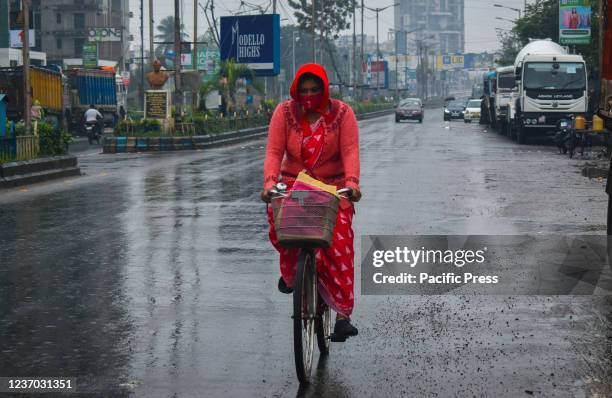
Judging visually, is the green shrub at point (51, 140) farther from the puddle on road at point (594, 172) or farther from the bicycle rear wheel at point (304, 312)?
the bicycle rear wheel at point (304, 312)

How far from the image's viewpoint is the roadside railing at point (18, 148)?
2316cm

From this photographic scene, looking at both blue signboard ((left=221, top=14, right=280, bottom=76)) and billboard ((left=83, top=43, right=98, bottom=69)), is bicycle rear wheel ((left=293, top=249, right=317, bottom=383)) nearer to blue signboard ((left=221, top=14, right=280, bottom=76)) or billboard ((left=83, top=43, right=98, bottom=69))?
blue signboard ((left=221, top=14, right=280, bottom=76))

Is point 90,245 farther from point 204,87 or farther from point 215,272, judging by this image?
point 204,87

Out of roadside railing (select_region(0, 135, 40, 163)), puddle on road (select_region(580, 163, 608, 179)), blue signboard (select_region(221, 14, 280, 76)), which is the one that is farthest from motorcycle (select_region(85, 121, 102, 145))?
puddle on road (select_region(580, 163, 608, 179))

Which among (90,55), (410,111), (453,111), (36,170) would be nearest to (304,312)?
(36,170)

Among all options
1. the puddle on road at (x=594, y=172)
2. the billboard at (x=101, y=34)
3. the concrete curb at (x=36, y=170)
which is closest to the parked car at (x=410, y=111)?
the billboard at (x=101, y=34)

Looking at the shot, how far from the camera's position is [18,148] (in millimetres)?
23719

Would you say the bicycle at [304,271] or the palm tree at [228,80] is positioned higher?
the palm tree at [228,80]

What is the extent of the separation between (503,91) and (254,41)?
46.8 ft

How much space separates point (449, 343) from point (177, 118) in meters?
34.1

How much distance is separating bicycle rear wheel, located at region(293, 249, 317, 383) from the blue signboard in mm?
52130

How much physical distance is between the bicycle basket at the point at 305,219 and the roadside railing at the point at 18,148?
1714 centimetres

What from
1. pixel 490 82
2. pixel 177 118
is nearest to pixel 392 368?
pixel 177 118

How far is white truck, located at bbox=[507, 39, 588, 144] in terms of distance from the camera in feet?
133
